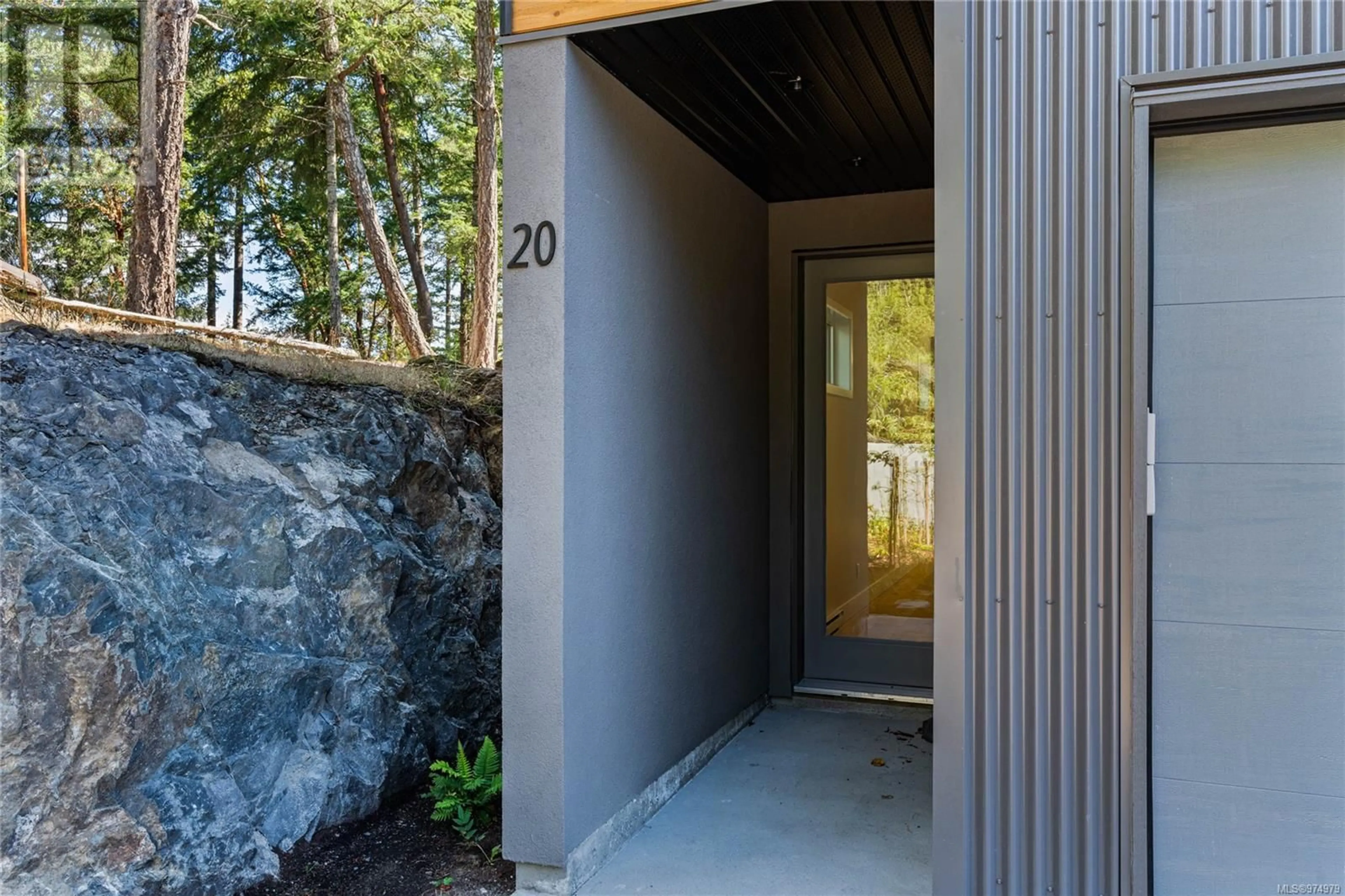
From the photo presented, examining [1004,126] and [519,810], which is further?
[519,810]

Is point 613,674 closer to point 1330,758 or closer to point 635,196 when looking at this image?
point 635,196

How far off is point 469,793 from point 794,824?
113 centimetres

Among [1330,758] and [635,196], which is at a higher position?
[635,196]

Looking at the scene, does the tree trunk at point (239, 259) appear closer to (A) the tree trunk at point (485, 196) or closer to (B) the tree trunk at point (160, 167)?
(A) the tree trunk at point (485, 196)

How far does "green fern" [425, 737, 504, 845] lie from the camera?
9.91 ft

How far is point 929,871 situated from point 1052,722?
32.2 inches

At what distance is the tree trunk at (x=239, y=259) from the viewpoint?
1205 centimetres

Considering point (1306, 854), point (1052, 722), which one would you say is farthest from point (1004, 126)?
point (1306, 854)

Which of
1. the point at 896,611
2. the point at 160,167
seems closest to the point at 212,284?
the point at 160,167

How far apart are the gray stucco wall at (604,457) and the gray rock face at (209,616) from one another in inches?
33.8

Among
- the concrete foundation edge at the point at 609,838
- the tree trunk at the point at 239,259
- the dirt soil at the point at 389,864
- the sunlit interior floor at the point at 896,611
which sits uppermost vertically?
the tree trunk at the point at 239,259

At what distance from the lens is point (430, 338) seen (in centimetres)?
1199

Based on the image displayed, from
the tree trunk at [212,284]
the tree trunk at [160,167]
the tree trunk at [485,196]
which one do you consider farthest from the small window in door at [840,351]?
the tree trunk at [212,284]

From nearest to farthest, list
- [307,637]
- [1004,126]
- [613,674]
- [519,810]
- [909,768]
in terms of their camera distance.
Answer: [1004,126]
[519,810]
[613,674]
[307,637]
[909,768]
